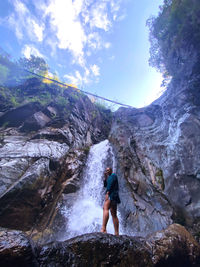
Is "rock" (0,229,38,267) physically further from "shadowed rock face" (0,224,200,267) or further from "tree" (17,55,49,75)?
"tree" (17,55,49,75)

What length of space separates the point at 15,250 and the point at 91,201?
5384mm

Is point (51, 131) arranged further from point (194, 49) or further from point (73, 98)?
point (194, 49)

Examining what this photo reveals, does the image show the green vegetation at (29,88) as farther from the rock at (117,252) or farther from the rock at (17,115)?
the rock at (117,252)

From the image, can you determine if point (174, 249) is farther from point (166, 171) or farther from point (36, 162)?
point (36, 162)

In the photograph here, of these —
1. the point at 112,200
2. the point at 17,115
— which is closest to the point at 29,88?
the point at 17,115

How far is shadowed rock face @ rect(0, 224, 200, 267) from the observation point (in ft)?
6.34

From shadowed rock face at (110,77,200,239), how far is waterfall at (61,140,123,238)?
126 cm

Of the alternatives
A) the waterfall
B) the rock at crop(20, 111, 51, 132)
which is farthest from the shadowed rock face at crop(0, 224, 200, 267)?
the rock at crop(20, 111, 51, 132)

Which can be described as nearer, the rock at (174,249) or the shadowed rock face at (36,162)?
the rock at (174,249)

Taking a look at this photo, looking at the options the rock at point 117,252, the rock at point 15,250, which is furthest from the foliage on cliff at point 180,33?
the rock at point 15,250

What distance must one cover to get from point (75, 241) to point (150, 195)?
191 inches

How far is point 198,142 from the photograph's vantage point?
5.92 meters

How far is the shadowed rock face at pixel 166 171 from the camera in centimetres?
503

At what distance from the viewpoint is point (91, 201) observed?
680 cm
